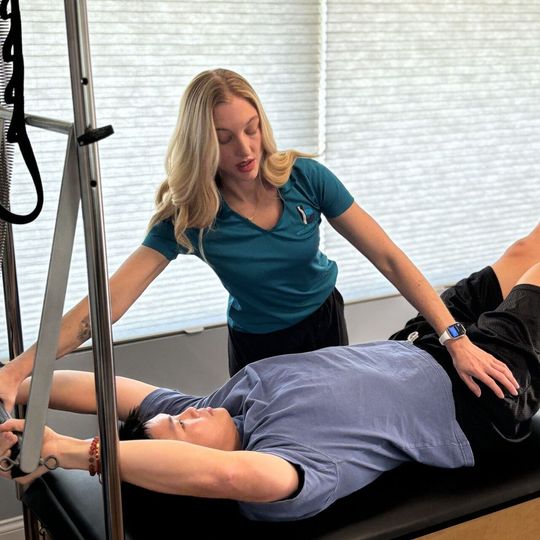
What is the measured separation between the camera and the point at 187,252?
2.15 meters

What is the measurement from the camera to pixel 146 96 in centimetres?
259

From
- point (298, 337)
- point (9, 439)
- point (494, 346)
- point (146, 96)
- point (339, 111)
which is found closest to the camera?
point (9, 439)

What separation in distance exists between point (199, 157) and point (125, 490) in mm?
783

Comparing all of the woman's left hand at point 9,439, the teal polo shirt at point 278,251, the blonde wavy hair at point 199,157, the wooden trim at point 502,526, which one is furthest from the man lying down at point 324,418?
the blonde wavy hair at point 199,157

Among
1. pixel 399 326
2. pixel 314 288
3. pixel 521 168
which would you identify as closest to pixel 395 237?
pixel 399 326

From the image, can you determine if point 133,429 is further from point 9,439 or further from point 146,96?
point 146,96

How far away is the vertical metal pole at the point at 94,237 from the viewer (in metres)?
1.24

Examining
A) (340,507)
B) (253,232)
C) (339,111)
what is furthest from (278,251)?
(339,111)

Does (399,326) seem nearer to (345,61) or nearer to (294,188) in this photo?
(345,61)

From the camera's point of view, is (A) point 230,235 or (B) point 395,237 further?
(B) point 395,237

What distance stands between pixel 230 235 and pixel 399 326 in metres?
1.36

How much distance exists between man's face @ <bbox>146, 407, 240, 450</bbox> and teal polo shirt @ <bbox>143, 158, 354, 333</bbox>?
1.48ft

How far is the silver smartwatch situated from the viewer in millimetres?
2053

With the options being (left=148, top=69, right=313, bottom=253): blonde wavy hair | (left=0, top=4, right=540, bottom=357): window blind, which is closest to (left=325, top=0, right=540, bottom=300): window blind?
(left=0, top=4, right=540, bottom=357): window blind
